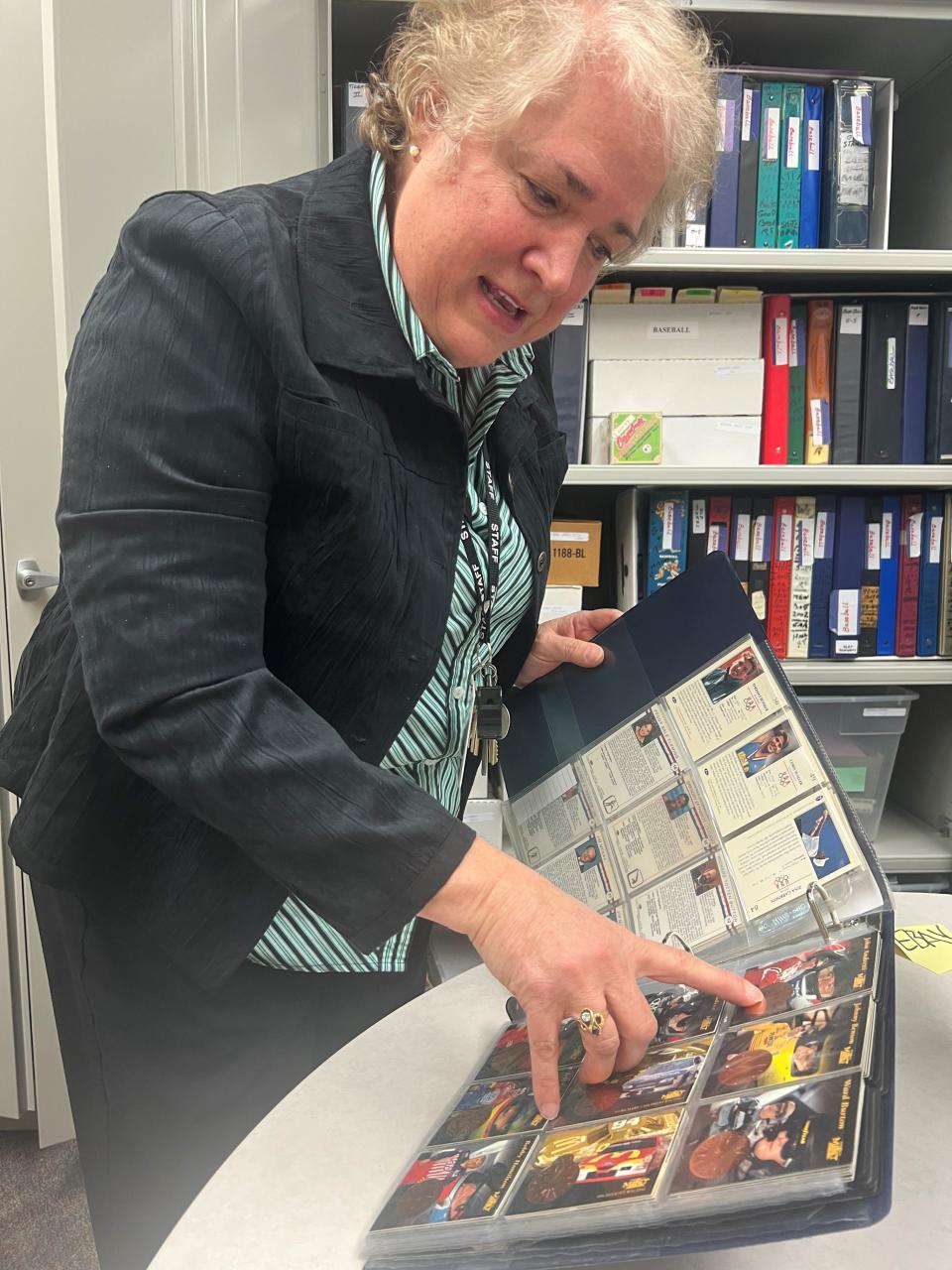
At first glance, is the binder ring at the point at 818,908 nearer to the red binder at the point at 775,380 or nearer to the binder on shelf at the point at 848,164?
the red binder at the point at 775,380

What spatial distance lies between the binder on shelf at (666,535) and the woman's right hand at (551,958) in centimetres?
142

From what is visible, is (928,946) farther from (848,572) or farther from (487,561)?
(848,572)

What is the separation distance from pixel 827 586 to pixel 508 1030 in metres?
1.48

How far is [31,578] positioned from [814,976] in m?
1.26

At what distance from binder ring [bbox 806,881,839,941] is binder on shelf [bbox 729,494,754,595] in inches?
53.9

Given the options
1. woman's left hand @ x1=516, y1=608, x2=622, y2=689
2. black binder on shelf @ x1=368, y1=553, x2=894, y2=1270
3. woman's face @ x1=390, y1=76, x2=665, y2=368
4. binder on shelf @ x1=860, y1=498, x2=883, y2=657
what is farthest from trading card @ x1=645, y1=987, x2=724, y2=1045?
binder on shelf @ x1=860, y1=498, x2=883, y2=657

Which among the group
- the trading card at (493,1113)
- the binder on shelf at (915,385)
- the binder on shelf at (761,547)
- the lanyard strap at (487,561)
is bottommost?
the trading card at (493,1113)

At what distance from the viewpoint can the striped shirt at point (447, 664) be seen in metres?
0.74

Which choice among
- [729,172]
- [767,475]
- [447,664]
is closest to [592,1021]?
[447,664]

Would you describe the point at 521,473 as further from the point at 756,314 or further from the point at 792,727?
the point at 756,314

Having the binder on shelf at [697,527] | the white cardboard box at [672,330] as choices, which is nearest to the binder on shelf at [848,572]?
the binder on shelf at [697,527]

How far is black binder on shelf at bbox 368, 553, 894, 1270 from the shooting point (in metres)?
0.43

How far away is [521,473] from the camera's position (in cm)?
87

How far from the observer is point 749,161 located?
1.78m
